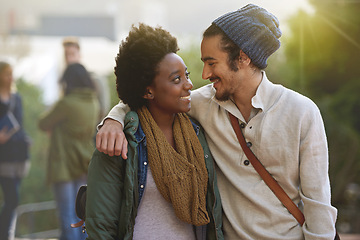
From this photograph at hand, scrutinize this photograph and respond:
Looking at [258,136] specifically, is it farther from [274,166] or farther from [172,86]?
[172,86]

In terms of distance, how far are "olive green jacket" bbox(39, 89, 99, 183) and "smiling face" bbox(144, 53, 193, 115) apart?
9.71ft

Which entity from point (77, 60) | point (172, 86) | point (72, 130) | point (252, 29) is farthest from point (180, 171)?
point (77, 60)

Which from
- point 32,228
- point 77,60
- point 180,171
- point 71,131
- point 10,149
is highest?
point 77,60

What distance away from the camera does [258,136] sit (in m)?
2.18

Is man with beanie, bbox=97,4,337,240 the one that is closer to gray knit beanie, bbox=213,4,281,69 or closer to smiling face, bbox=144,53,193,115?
gray knit beanie, bbox=213,4,281,69

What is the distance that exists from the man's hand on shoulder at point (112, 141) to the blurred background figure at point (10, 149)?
3044mm

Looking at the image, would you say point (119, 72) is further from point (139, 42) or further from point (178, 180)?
point (178, 180)

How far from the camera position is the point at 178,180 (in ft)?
6.71

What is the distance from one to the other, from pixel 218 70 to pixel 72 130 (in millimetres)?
3068

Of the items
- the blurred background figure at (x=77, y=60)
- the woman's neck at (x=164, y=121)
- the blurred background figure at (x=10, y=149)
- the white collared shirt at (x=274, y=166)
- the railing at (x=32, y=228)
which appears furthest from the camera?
the railing at (x=32, y=228)

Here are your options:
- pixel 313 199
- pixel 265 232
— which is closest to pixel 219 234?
pixel 265 232

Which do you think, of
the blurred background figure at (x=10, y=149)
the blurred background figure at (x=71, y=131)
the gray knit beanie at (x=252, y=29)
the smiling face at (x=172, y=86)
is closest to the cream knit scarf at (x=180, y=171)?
the smiling face at (x=172, y=86)

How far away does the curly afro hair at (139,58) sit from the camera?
2105mm

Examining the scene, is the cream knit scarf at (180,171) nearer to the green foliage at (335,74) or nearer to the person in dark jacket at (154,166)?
the person in dark jacket at (154,166)
